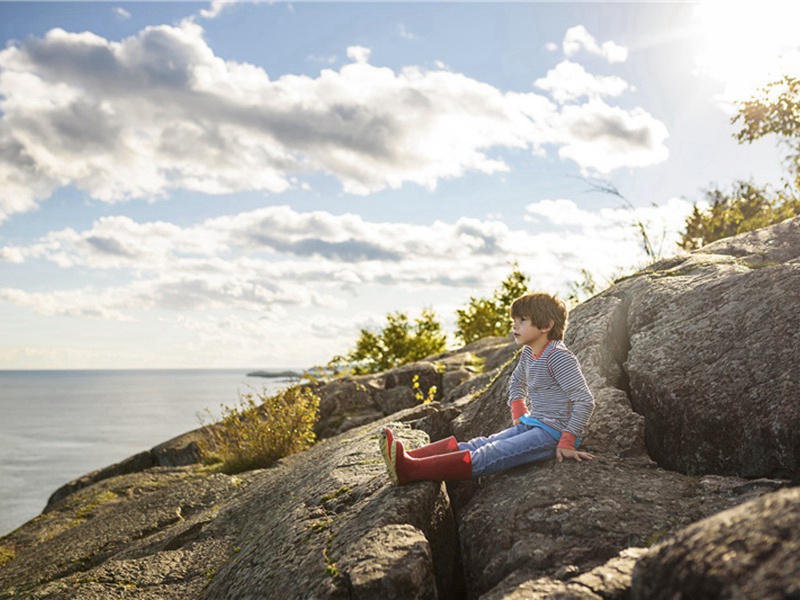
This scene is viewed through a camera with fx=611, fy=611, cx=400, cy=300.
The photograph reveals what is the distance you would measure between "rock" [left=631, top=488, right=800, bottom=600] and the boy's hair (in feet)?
9.02

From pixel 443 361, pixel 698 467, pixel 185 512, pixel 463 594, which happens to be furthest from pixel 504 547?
pixel 443 361

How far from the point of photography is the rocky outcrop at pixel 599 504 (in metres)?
3.49

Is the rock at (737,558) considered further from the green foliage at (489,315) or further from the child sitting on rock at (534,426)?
the green foliage at (489,315)

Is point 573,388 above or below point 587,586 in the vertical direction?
above

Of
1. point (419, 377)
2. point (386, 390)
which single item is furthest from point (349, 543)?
point (419, 377)

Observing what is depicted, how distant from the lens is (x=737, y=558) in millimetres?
2557

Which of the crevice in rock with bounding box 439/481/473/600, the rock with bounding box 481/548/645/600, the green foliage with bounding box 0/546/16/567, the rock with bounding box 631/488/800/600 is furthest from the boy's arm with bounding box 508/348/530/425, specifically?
the green foliage with bounding box 0/546/16/567

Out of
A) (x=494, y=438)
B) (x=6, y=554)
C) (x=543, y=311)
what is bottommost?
(x=6, y=554)

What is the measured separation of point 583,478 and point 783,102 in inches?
611

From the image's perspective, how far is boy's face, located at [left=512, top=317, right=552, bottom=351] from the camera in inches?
221

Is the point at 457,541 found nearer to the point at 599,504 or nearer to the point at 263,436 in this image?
the point at 599,504

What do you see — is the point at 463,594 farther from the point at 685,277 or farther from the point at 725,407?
the point at 685,277

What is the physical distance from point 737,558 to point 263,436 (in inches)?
350

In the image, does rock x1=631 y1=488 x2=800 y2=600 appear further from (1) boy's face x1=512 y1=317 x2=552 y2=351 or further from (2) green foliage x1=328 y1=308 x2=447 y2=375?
(2) green foliage x1=328 y1=308 x2=447 y2=375
